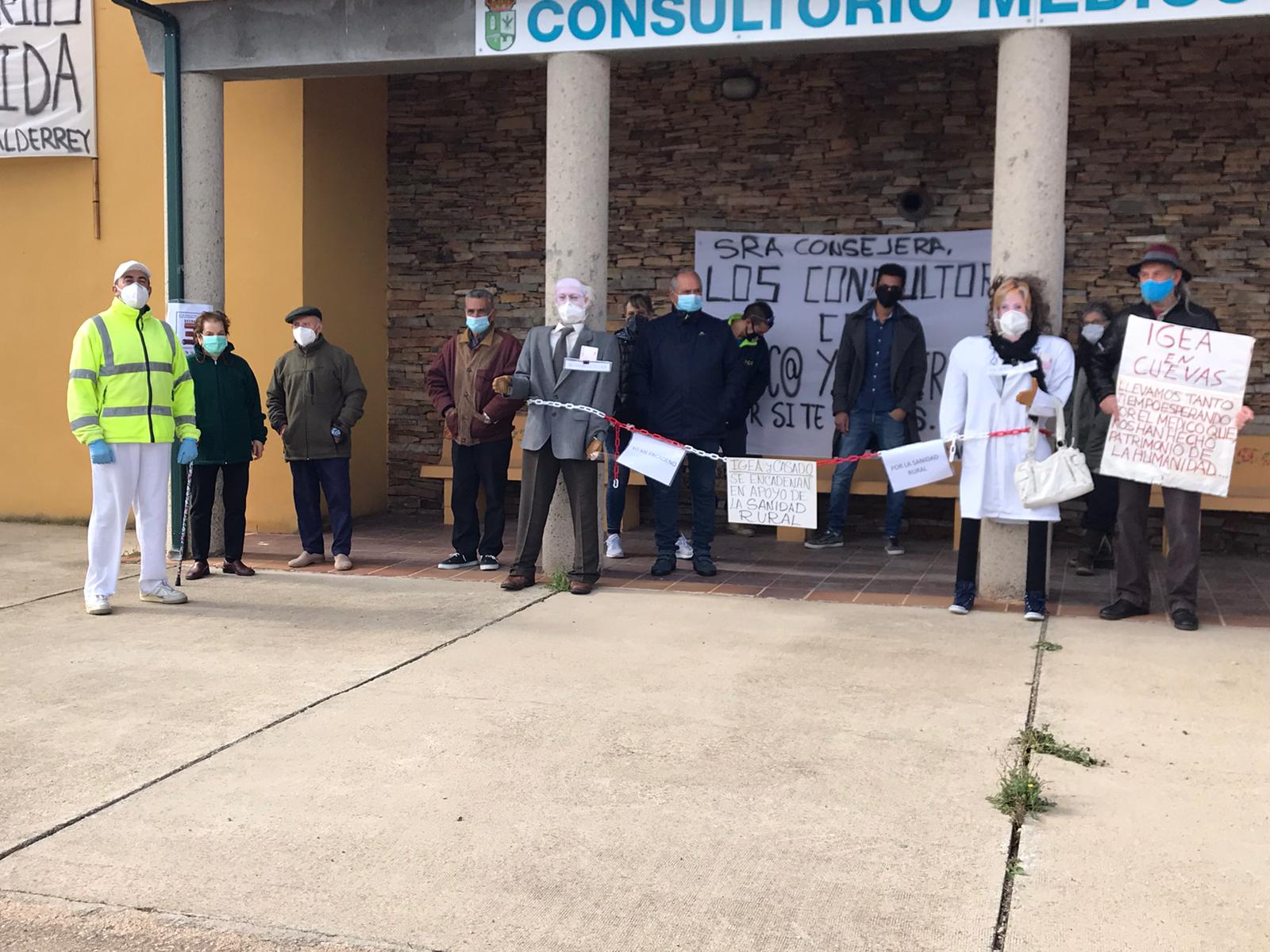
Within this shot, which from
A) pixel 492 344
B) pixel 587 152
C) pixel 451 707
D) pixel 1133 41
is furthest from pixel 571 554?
pixel 1133 41

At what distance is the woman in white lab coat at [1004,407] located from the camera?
272 inches

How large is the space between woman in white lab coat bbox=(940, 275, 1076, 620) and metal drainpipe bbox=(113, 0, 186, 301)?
195 inches

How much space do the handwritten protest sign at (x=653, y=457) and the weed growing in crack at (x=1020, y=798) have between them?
4059mm

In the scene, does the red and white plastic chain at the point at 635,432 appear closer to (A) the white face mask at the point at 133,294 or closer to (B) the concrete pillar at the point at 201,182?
(A) the white face mask at the point at 133,294

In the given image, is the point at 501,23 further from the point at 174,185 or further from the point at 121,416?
the point at 121,416

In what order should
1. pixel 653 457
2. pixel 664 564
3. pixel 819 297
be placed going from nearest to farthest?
pixel 653 457 → pixel 664 564 → pixel 819 297

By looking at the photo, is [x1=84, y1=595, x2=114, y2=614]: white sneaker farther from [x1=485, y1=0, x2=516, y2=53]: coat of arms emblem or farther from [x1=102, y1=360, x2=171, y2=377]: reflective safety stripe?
[x1=485, y1=0, x2=516, y2=53]: coat of arms emblem

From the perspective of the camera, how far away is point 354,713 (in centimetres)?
508

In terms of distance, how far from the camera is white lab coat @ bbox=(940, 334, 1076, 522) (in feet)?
22.7

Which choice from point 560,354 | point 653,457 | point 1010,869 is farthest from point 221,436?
point 1010,869

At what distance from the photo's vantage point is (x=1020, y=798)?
4.07 metres

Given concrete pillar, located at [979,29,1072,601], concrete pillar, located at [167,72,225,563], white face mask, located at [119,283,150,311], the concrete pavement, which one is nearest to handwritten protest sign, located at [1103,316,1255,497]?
concrete pillar, located at [979,29,1072,601]

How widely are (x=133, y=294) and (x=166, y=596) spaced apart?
162cm

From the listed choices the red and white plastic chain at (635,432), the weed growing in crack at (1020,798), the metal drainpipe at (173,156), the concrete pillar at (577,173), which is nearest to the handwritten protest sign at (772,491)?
the red and white plastic chain at (635,432)
